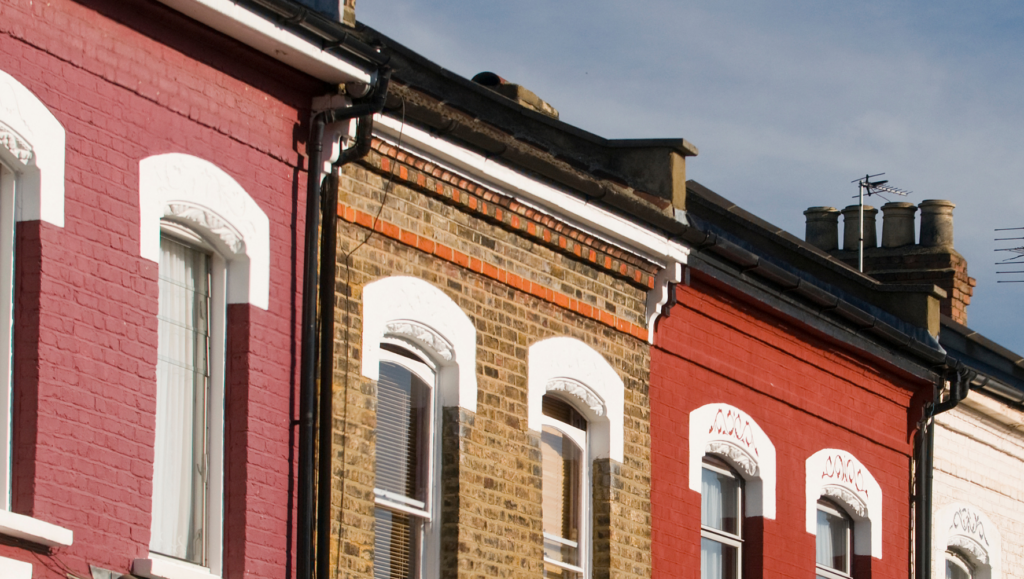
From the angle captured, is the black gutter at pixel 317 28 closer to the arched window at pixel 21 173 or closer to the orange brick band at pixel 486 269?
the orange brick band at pixel 486 269

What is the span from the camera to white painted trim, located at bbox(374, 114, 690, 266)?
517 inches

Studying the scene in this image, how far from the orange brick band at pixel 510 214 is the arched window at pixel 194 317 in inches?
55.2

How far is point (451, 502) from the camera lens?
43.7ft

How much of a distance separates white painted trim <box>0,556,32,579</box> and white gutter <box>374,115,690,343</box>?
13.3 feet

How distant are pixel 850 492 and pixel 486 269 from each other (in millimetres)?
5801

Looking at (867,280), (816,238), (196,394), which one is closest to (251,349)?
(196,394)

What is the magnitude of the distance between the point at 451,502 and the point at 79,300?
357 cm

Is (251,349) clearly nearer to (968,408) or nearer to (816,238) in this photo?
(968,408)

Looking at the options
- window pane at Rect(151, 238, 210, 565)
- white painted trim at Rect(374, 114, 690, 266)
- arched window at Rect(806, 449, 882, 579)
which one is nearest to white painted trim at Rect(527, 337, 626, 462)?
white painted trim at Rect(374, 114, 690, 266)

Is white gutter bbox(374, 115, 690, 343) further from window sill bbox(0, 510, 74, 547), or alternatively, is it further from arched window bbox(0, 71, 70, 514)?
window sill bbox(0, 510, 74, 547)

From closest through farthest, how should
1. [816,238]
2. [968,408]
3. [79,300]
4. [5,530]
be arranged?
[5,530] → [79,300] → [968,408] → [816,238]

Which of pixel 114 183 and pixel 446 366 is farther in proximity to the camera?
pixel 446 366

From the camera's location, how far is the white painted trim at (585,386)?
47.1 feet

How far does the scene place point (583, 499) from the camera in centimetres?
1493
